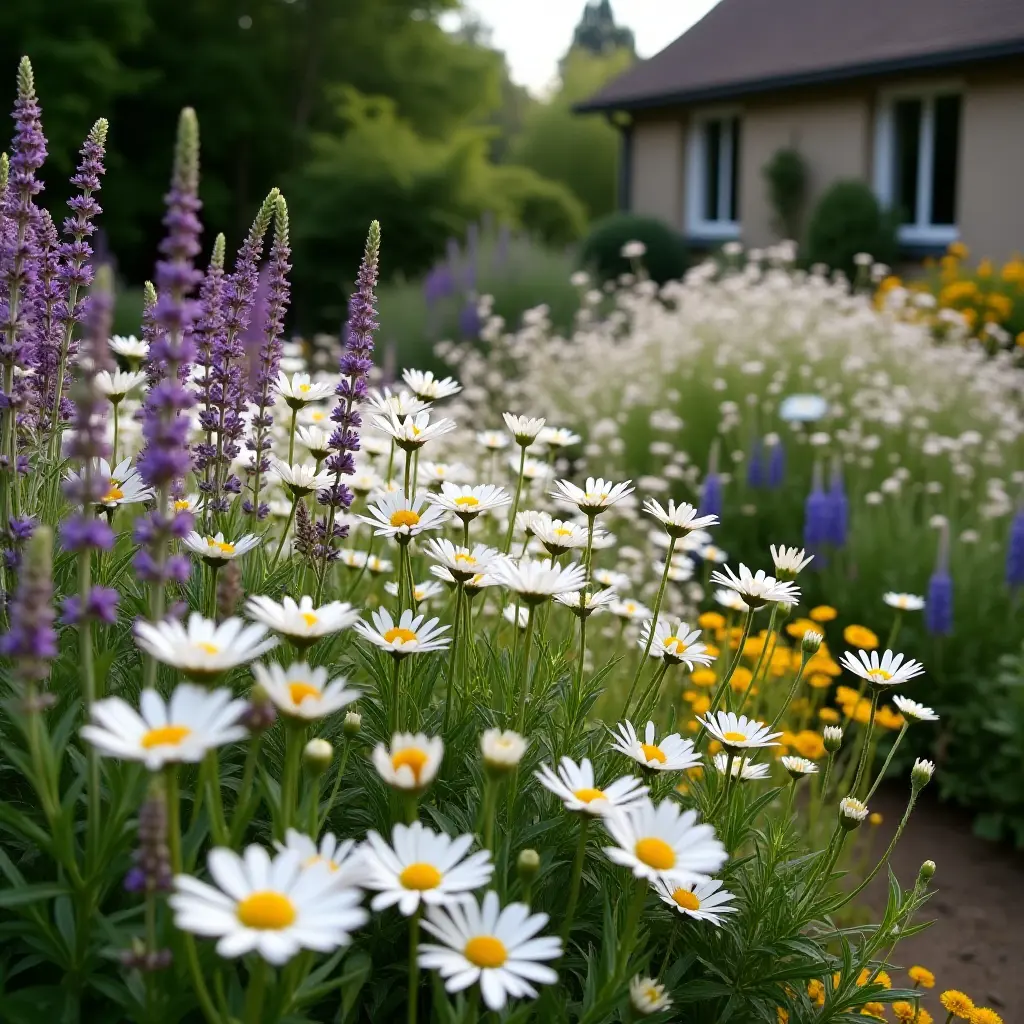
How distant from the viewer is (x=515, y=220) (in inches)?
866

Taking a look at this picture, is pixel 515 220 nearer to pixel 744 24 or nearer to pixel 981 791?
pixel 744 24

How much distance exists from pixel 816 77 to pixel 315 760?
15522mm

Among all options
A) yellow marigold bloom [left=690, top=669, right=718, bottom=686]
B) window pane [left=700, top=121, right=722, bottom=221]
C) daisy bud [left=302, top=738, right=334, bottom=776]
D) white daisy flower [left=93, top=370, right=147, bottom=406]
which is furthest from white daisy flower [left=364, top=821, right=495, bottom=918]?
window pane [left=700, top=121, right=722, bottom=221]

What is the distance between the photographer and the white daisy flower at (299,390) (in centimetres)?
256

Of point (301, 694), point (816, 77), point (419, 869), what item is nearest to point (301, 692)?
point (301, 694)

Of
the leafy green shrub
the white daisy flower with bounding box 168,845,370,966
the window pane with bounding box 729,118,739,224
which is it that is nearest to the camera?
the white daisy flower with bounding box 168,845,370,966

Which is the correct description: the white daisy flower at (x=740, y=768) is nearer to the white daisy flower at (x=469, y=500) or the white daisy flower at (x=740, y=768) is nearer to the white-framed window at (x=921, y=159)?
the white daisy flower at (x=469, y=500)

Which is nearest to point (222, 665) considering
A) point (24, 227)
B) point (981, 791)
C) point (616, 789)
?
point (616, 789)

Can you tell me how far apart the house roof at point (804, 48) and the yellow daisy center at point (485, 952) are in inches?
491

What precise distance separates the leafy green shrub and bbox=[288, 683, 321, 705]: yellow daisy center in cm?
1528

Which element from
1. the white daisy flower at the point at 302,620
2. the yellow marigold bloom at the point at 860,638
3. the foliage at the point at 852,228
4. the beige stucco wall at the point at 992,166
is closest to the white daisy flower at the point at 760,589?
the white daisy flower at the point at 302,620

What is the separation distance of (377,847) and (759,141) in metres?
17.4

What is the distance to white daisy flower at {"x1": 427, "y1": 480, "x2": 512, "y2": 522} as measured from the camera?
2.24 metres

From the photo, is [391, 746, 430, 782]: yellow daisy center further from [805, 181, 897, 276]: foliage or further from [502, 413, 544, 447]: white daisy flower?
[805, 181, 897, 276]: foliage
